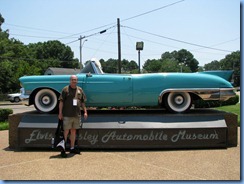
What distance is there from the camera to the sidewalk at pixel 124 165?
13.9 ft

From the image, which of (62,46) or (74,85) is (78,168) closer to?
(74,85)

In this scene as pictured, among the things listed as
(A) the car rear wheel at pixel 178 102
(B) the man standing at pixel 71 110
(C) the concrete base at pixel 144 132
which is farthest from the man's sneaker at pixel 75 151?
(A) the car rear wheel at pixel 178 102

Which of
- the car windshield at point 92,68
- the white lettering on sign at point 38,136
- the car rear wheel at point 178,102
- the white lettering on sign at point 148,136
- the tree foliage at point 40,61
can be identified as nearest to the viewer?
the white lettering on sign at point 148,136

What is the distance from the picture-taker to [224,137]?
5871 millimetres

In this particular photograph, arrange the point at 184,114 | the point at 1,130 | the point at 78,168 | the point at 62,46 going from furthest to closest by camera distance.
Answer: the point at 62,46 < the point at 1,130 < the point at 184,114 < the point at 78,168

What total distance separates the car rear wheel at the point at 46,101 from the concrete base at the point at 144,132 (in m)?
0.53

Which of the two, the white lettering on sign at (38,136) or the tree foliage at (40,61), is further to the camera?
the tree foliage at (40,61)

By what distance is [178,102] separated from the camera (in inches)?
258

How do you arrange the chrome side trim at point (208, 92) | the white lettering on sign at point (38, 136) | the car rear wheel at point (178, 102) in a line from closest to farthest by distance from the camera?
the white lettering on sign at point (38, 136)
the chrome side trim at point (208, 92)
the car rear wheel at point (178, 102)

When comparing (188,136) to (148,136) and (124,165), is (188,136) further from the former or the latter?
(124,165)

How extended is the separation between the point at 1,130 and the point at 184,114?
6062 millimetres

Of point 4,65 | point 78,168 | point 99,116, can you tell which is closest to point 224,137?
point 99,116

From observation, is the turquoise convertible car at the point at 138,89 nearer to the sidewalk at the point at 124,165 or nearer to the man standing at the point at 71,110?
the man standing at the point at 71,110

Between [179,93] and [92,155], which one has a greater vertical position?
[179,93]
